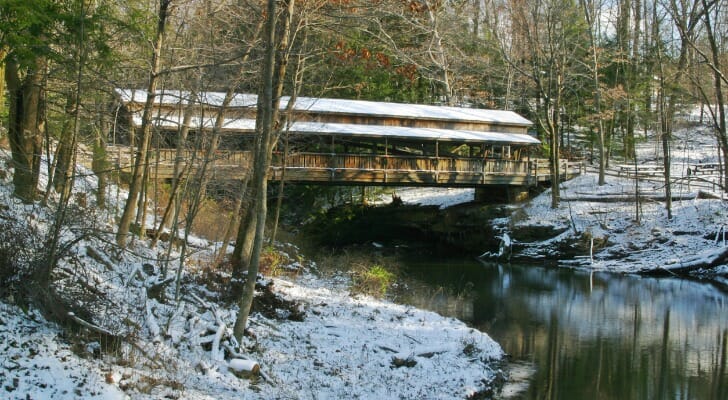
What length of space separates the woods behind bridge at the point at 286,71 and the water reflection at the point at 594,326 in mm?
5100

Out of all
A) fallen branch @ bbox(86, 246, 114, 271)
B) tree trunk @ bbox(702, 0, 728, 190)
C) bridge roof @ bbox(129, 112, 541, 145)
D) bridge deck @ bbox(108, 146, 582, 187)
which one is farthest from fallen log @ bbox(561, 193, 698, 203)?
fallen branch @ bbox(86, 246, 114, 271)

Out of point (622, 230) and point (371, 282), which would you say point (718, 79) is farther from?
point (622, 230)

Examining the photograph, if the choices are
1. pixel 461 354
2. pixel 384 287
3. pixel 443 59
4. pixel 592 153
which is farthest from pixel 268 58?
pixel 592 153

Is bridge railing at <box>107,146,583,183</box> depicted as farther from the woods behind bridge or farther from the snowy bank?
the snowy bank

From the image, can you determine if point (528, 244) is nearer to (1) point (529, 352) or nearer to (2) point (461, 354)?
(1) point (529, 352)

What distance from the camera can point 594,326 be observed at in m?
15.8

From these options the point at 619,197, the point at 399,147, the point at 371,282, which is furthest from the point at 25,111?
the point at 619,197

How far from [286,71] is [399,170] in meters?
7.91

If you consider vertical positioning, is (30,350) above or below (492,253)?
above

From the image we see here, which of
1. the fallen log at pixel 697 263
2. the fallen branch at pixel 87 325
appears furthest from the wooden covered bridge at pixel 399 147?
the fallen branch at pixel 87 325

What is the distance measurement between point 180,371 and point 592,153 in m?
36.3

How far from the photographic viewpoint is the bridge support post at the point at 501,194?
31.5 metres

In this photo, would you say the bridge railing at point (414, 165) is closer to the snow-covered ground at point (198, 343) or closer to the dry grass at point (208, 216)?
the dry grass at point (208, 216)

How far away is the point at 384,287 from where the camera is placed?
53.1 feet
